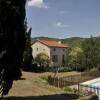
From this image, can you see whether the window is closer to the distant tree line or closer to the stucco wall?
the stucco wall

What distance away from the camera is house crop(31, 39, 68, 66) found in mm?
65750

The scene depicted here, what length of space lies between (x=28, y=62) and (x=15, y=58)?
105 ft

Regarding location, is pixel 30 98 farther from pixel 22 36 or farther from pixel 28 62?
pixel 28 62

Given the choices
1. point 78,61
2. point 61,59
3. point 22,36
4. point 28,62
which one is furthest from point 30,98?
→ point 61,59

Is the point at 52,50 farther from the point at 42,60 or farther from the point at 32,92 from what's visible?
the point at 32,92

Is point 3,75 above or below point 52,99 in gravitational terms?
above

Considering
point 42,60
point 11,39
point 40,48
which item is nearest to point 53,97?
point 11,39

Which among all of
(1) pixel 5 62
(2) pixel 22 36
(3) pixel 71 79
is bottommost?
(3) pixel 71 79

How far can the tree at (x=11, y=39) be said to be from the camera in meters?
19.2

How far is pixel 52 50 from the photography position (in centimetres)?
6662

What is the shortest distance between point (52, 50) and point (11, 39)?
47123 millimetres

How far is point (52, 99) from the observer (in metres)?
25.5

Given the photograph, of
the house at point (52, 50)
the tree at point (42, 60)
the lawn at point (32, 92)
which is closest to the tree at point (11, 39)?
the lawn at point (32, 92)

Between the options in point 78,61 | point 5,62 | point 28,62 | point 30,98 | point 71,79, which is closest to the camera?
point 5,62
